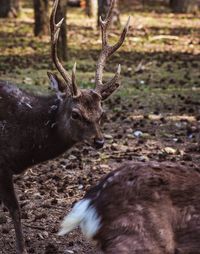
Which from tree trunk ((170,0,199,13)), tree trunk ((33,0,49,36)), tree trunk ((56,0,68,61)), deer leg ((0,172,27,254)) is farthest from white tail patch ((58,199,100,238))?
tree trunk ((170,0,199,13))

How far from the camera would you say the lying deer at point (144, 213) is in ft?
12.6

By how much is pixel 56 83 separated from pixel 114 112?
16.0 feet

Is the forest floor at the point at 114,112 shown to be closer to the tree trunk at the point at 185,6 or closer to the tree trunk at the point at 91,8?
the tree trunk at the point at 91,8

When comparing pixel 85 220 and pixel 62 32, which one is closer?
pixel 85 220

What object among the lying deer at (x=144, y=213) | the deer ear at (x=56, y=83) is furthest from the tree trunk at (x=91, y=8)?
the lying deer at (x=144, y=213)

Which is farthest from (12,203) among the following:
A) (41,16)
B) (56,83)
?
(41,16)

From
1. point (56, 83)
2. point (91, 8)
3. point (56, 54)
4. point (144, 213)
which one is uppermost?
point (56, 54)

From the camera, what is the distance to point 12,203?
18.7 feet

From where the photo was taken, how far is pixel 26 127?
19.1 ft

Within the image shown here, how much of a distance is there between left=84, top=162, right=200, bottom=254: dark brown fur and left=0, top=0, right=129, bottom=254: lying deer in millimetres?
1670

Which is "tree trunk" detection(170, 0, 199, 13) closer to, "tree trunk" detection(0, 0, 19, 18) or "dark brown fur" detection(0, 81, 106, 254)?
"tree trunk" detection(0, 0, 19, 18)

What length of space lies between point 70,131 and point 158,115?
16.1 feet

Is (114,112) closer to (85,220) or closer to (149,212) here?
(85,220)

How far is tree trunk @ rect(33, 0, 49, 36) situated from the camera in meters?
18.9
